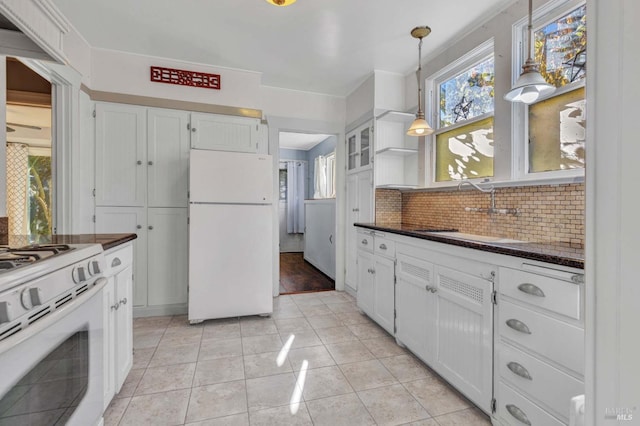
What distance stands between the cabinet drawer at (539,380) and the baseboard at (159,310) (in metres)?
2.85

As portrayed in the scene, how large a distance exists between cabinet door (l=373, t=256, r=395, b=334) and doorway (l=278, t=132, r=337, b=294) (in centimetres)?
149

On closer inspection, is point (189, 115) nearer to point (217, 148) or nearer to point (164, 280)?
point (217, 148)

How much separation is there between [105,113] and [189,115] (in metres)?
0.75

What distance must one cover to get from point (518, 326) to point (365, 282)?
5.44 feet

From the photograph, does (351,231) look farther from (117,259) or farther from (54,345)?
(54,345)

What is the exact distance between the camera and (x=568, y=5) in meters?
1.82

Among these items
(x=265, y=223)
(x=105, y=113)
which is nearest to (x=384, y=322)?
(x=265, y=223)

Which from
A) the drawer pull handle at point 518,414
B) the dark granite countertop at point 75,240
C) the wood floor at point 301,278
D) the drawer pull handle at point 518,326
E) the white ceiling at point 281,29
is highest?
the white ceiling at point 281,29

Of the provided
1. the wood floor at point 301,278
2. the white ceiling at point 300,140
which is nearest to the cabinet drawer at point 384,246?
the wood floor at point 301,278

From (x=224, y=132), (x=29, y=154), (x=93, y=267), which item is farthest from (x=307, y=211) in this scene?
(x=93, y=267)

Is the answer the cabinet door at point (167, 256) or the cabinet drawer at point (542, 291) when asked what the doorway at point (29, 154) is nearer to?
the cabinet door at point (167, 256)

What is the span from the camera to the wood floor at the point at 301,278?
4121 mm

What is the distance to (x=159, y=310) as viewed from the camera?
3.01 m

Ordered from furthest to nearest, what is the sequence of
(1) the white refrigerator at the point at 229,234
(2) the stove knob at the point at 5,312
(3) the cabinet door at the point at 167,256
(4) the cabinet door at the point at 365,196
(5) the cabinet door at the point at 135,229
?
1. (4) the cabinet door at the point at 365,196
2. (3) the cabinet door at the point at 167,256
3. (5) the cabinet door at the point at 135,229
4. (1) the white refrigerator at the point at 229,234
5. (2) the stove knob at the point at 5,312
